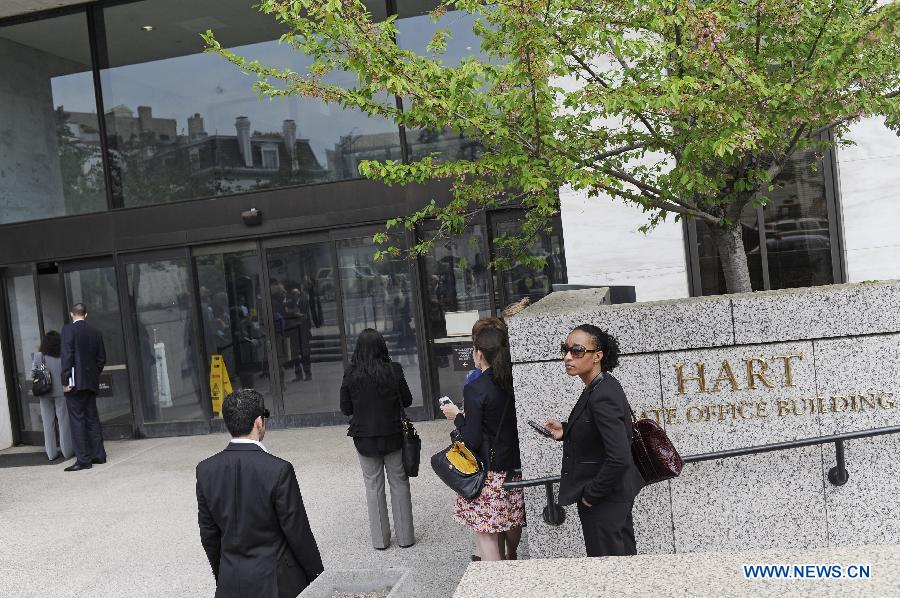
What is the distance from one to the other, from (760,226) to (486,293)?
12.2ft

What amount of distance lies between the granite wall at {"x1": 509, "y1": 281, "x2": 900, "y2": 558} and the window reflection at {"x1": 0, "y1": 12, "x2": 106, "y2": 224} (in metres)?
10.4

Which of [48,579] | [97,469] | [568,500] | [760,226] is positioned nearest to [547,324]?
[568,500]

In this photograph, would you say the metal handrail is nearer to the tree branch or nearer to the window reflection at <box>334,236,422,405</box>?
the tree branch

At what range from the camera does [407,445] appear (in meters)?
7.02

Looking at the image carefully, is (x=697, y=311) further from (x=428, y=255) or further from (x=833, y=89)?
(x=428, y=255)

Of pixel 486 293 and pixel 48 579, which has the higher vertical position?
pixel 486 293

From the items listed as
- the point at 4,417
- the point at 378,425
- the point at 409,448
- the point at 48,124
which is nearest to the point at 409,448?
the point at 409,448

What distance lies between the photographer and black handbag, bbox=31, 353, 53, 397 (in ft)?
39.0

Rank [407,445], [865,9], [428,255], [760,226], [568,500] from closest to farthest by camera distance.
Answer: [568,500] → [865,9] → [407,445] → [760,226] → [428,255]

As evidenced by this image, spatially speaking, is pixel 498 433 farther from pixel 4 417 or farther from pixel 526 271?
pixel 4 417

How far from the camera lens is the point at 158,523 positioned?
28.3 ft

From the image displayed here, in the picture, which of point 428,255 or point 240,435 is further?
point 428,255
